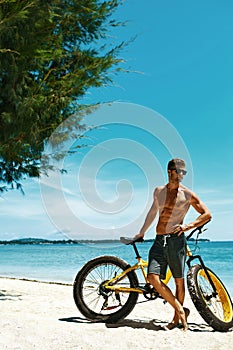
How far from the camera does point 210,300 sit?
5.34 meters

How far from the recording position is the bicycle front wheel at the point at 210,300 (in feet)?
16.7

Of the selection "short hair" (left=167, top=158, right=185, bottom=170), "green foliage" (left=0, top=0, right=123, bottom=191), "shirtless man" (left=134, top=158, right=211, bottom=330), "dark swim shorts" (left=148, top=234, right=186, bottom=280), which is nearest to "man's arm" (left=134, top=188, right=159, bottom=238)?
"shirtless man" (left=134, top=158, right=211, bottom=330)

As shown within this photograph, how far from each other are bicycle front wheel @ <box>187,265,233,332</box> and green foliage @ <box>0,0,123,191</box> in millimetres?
3584

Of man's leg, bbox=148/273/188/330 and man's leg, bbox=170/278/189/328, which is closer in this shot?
man's leg, bbox=148/273/188/330

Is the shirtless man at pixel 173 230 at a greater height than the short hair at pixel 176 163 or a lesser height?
lesser

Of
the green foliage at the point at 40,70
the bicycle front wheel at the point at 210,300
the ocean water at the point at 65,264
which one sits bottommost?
the ocean water at the point at 65,264

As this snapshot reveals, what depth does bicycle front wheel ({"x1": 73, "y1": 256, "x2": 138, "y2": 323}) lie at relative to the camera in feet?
17.8

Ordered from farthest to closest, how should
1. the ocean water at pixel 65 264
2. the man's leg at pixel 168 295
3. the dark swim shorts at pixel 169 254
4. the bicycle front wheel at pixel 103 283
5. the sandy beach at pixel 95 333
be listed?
the ocean water at pixel 65 264, the bicycle front wheel at pixel 103 283, the dark swim shorts at pixel 169 254, the man's leg at pixel 168 295, the sandy beach at pixel 95 333

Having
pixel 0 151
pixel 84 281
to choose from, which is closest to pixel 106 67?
pixel 0 151

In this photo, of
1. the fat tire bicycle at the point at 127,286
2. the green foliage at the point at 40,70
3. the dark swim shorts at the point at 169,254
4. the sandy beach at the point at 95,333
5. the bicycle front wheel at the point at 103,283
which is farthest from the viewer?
the green foliage at the point at 40,70

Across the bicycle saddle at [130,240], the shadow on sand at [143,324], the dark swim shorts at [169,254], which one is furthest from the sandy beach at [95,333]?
the bicycle saddle at [130,240]

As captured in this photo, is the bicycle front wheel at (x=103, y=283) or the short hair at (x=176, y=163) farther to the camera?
the bicycle front wheel at (x=103, y=283)

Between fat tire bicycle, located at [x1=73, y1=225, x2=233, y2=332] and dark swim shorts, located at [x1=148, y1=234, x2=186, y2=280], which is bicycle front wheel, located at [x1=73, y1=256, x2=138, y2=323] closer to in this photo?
fat tire bicycle, located at [x1=73, y1=225, x2=233, y2=332]

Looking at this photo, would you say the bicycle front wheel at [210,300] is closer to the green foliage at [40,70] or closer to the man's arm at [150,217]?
the man's arm at [150,217]
